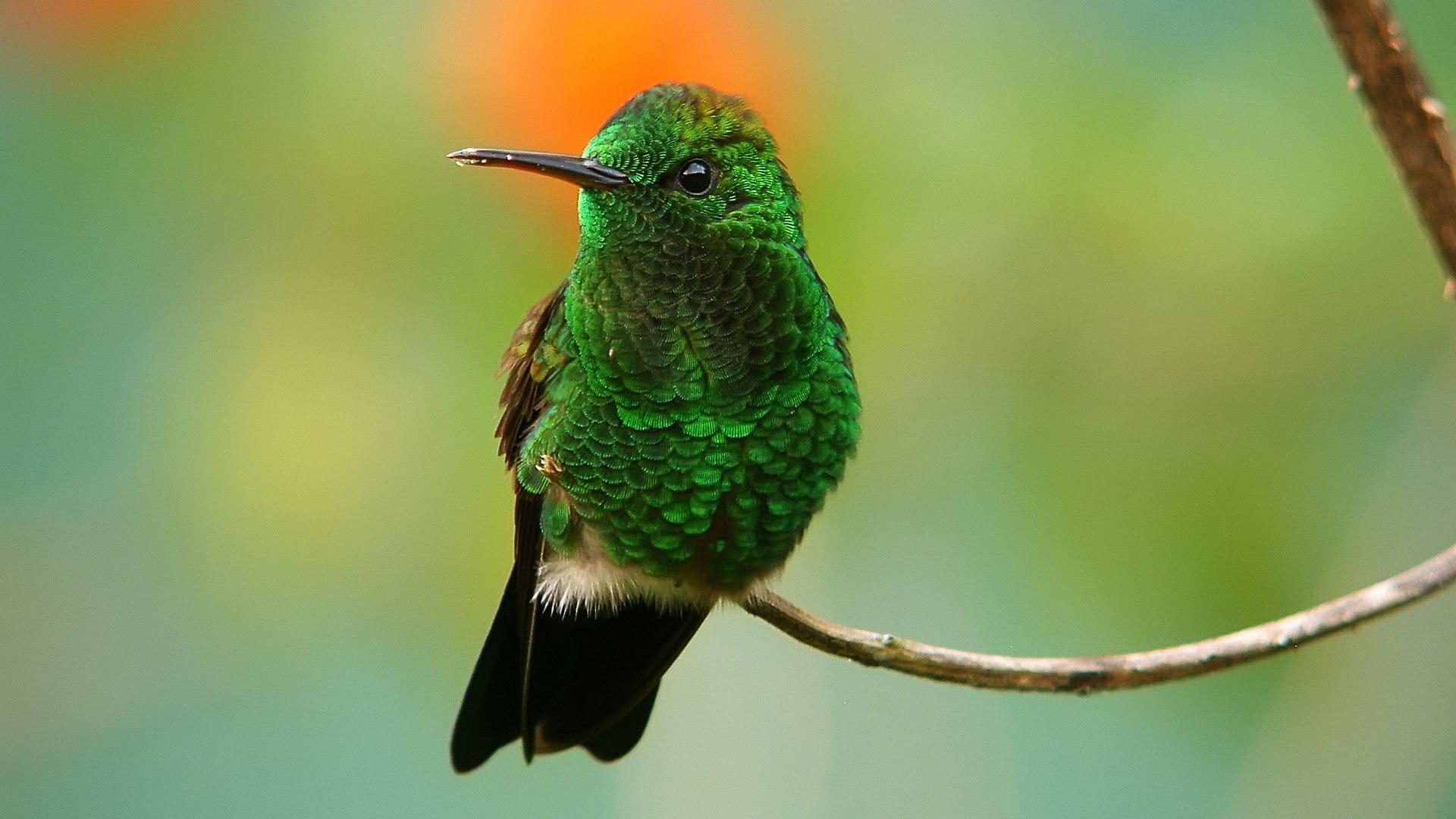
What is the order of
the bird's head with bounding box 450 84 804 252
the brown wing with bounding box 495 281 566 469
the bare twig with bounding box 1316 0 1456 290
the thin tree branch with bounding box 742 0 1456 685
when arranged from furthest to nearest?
the brown wing with bounding box 495 281 566 469 < the bird's head with bounding box 450 84 804 252 < the thin tree branch with bounding box 742 0 1456 685 < the bare twig with bounding box 1316 0 1456 290

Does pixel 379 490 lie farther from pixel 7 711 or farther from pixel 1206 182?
pixel 1206 182

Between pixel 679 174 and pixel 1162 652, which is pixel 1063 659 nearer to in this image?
pixel 1162 652

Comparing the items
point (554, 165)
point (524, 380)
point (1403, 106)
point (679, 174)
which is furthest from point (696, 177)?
point (1403, 106)

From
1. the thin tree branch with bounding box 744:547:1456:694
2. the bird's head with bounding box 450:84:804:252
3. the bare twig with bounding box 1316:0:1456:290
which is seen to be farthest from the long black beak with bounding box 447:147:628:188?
the bare twig with bounding box 1316:0:1456:290

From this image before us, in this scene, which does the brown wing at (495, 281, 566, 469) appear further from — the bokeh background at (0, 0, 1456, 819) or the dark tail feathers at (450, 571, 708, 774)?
the bokeh background at (0, 0, 1456, 819)

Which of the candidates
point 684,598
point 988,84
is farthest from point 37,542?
point 988,84

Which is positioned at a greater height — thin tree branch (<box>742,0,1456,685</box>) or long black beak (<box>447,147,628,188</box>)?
long black beak (<box>447,147,628,188</box>)

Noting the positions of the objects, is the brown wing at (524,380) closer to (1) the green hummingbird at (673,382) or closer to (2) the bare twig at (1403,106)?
(1) the green hummingbird at (673,382)
